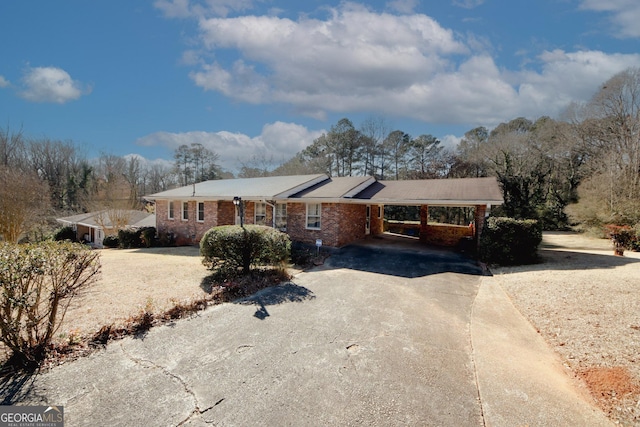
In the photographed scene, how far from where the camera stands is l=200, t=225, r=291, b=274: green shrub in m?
8.45

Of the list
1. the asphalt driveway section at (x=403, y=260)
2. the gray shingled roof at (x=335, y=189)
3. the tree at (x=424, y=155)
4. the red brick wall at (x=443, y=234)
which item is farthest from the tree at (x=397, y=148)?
the asphalt driveway section at (x=403, y=260)

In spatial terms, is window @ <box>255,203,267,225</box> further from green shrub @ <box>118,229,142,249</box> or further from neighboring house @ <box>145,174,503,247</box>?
green shrub @ <box>118,229,142,249</box>

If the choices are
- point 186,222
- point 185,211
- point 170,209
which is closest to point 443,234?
point 186,222

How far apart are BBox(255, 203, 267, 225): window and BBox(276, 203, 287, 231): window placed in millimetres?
745

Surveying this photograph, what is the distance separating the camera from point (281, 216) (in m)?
15.3

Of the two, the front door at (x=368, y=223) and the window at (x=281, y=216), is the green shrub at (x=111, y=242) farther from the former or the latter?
the front door at (x=368, y=223)

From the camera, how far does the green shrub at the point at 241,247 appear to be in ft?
27.7

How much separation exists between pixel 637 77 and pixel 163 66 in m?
30.7

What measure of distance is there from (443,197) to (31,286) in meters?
12.6

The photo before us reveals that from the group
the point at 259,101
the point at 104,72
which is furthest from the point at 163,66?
the point at 259,101

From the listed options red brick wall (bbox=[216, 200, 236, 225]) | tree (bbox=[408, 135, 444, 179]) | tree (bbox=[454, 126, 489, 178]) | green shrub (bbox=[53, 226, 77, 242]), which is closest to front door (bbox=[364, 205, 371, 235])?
red brick wall (bbox=[216, 200, 236, 225])

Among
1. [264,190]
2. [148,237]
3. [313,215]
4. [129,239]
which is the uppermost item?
[264,190]

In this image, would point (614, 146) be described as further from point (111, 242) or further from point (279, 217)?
point (111, 242)

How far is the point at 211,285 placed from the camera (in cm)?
777
